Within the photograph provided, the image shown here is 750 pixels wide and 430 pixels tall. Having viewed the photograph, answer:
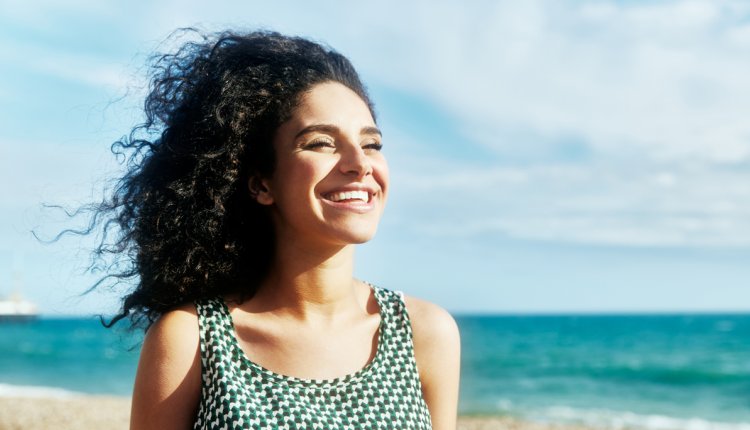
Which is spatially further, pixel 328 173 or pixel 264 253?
pixel 264 253

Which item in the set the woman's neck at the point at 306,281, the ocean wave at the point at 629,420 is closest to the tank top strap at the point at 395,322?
the woman's neck at the point at 306,281

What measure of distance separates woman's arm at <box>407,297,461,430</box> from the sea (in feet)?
53.4

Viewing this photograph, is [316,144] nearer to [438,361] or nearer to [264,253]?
[264,253]

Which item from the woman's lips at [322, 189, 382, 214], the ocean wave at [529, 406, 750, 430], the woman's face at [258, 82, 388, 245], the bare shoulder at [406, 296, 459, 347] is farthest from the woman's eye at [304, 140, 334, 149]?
the ocean wave at [529, 406, 750, 430]

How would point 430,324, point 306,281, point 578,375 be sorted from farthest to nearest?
point 578,375, point 430,324, point 306,281

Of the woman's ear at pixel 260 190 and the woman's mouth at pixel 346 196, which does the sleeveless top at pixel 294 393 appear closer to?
the woman's ear at pixel 260 190

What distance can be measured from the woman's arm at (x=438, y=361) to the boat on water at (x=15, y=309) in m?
82.4

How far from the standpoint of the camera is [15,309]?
78.8 metres

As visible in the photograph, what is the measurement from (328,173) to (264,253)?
1.50 ft

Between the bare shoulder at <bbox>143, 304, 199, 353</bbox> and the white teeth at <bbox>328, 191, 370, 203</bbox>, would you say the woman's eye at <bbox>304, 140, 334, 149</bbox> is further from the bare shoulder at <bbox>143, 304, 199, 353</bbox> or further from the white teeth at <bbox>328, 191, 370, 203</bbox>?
the bare shoulder at <bbox>143, 304, 199, 353</bbox>

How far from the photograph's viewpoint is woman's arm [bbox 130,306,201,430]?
2.57m

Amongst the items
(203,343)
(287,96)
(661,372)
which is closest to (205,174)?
(287,96)

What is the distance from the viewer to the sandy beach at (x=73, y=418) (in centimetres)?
1579

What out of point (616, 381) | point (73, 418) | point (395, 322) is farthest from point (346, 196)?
point (616, 381)
